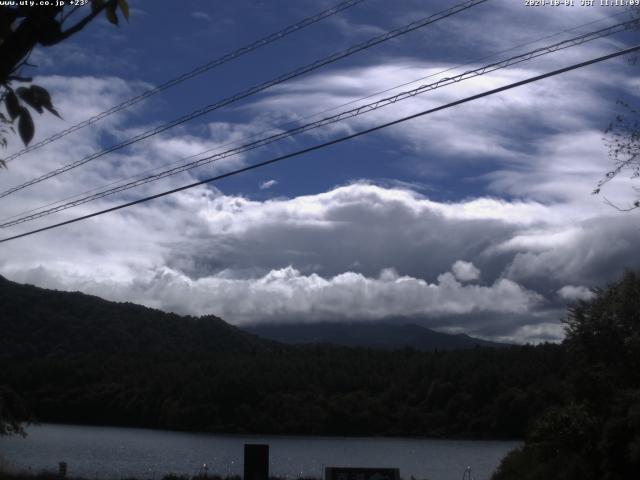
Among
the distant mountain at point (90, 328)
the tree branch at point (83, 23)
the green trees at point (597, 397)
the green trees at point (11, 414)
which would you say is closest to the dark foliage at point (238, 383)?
the distant mountain at point (90, 328)

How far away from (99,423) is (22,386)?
10118 mm

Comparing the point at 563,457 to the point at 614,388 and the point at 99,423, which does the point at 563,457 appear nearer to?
the point at 614,388

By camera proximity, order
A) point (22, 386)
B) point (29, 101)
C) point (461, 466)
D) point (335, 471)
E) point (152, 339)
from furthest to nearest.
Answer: point (152, 339)
point (22, 386)
point (461, 466)
point (335, 471)
point (29, 101)

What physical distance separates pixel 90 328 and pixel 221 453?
45572mm

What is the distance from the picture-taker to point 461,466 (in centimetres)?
4638

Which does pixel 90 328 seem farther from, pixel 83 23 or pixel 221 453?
pixel 83 23

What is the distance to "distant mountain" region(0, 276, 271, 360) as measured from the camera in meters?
81.1

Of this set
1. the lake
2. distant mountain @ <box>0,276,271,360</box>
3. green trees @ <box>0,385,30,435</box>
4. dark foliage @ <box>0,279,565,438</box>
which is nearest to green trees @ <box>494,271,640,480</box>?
green trees @ <box>0,385,30,435</box>

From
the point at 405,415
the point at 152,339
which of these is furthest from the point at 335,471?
the point at 152,339

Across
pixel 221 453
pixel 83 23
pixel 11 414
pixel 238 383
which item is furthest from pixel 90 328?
pixel 83 23

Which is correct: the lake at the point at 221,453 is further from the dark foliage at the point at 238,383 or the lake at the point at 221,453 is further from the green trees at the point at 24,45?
the green trees at the point at 24,45

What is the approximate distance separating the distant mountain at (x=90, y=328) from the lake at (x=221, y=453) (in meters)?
12.6

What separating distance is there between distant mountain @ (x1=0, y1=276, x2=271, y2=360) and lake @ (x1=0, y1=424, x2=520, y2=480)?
12.6 meters

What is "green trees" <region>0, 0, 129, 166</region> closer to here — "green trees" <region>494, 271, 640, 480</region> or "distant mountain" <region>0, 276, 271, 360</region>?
"green trees" <region>494, 271, 640, 480</region>
